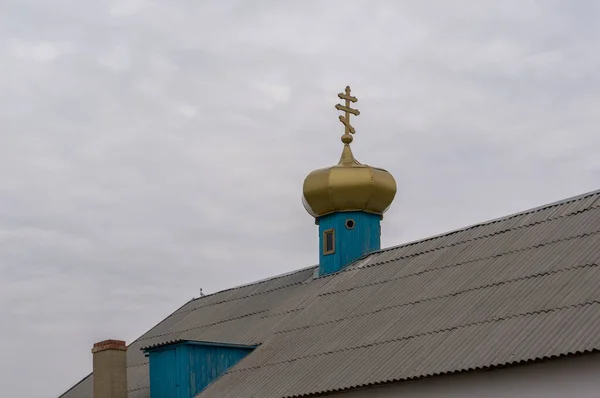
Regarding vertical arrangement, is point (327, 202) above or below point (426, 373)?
above

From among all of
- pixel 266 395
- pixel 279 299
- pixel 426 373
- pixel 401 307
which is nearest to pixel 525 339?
pixel 426 373

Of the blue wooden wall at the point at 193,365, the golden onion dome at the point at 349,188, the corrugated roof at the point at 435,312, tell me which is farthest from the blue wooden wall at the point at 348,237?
the blue wooden wall at the point at 193,365

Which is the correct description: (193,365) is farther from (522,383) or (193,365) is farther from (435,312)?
(522,383)

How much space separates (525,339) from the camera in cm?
1338

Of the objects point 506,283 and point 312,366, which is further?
point 312,366

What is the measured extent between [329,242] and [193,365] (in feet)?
14.3

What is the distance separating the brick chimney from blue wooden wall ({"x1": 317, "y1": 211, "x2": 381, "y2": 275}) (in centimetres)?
423

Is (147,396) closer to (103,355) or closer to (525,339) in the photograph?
(103,355)

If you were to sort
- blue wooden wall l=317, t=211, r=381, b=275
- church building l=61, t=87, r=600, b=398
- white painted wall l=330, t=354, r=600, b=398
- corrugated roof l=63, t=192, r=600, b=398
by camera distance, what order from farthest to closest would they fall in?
blue wooden wall l=317, t=211, r=381, b=275 < corrugated roof l=63, t=192, r=600, b=398 < church building l=61, t=87, r=600, b=398 < white painted wall l=330, t=354, r=600, b=398

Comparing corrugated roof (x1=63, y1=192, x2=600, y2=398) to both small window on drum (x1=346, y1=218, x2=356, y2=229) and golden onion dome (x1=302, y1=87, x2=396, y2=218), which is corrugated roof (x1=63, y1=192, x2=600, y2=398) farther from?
golden onion dome (x1=302, y1=87, x2=396, y2=218)

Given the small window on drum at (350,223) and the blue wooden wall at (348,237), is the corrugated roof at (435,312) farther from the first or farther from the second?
the small window on drum at (350,223)

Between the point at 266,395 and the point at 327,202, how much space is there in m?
6.64

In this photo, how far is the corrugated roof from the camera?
13688mm

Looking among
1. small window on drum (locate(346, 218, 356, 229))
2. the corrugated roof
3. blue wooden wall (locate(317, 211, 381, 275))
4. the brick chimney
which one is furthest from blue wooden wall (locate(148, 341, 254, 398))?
small window on drum (locate(346, 218, 356, 229))
